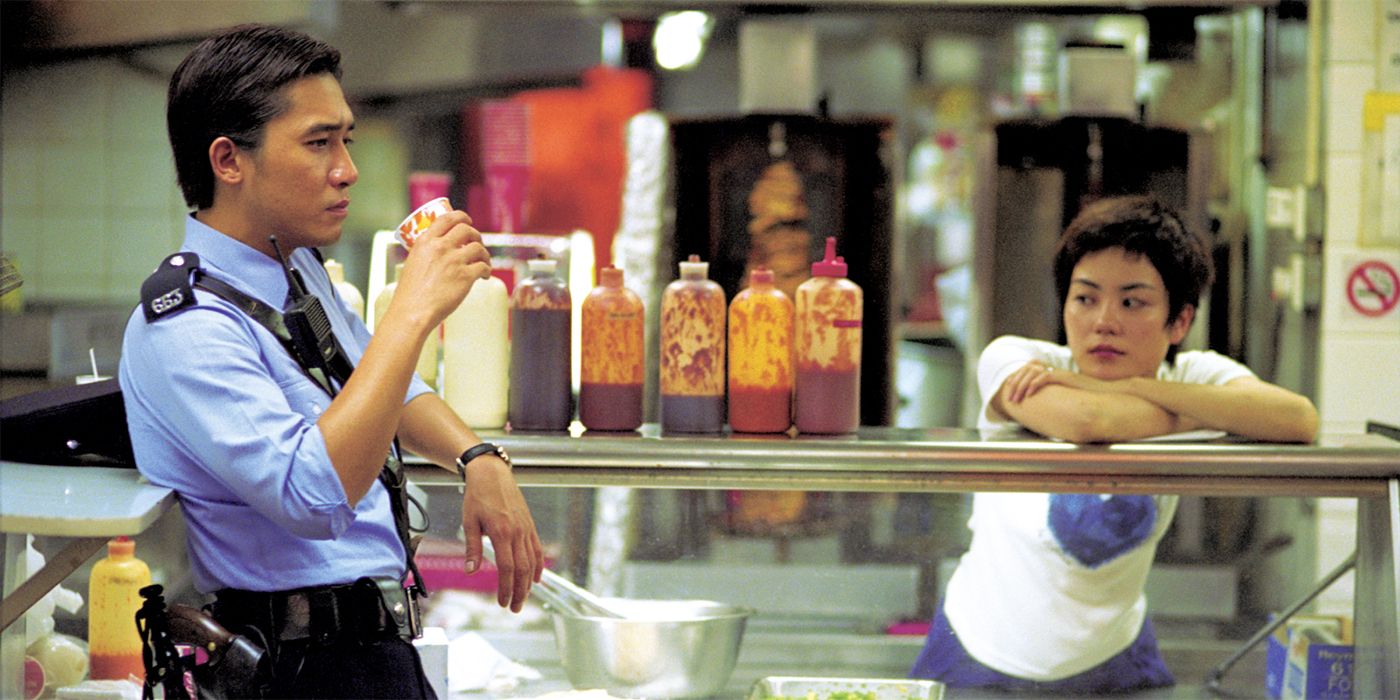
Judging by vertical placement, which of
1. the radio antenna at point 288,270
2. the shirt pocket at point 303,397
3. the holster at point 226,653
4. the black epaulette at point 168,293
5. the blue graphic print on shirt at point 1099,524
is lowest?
the holster at point 226,653

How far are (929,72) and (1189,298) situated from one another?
3.72m


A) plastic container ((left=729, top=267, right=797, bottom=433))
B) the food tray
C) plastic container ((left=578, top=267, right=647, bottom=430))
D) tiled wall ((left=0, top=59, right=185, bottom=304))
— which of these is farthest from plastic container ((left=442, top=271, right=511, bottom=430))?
tiled wall ((left=0, top=59, right=185, bottom=304))

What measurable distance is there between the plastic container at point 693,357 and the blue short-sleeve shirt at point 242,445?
0.57 meters

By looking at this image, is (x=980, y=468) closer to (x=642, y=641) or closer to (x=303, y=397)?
(x=642, y=641)

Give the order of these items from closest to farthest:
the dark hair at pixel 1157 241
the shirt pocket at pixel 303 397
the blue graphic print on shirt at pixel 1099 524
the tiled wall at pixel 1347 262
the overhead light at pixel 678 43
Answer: the shirt pocket at pixel 303 397
the blue graphic print on shirt at pixel 1099 524
the dark hair at pixel 1157 241
the tiled wall at pixel 1347 262
the overhead light at pixel 678 43

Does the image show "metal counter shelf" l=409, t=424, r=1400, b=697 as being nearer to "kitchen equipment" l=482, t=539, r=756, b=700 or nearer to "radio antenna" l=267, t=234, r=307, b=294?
"kitchen equipment" l=482, t=539, r=756, b=700

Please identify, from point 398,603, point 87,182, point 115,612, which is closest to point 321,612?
point 398,603

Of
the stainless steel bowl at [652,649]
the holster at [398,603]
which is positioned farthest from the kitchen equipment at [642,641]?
the holster at [398,603]

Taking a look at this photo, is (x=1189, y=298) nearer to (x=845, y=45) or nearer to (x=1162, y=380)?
(x=1162, y=380)

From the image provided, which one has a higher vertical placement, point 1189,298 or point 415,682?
point 1189,298

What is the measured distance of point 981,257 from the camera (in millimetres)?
4324

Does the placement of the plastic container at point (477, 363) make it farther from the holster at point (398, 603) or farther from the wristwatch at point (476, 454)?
the holster at point (398, 603)

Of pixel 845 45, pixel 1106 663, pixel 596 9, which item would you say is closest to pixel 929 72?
pixel 845 45

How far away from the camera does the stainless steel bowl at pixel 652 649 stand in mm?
2273
